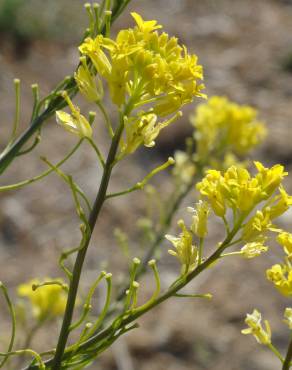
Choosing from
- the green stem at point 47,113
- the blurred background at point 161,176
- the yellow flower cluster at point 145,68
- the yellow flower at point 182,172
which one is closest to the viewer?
the yellow flower cluster at point 145,68

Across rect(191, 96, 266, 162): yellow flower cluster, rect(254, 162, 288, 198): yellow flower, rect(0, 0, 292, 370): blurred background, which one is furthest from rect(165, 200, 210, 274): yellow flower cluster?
rect(0, 0, 292, 370): blurred background

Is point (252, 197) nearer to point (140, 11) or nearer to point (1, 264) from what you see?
point (1, 264)

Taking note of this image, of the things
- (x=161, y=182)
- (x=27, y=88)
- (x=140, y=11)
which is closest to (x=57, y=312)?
(x=161, y=182)

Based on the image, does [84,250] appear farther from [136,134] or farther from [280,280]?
[280,280]

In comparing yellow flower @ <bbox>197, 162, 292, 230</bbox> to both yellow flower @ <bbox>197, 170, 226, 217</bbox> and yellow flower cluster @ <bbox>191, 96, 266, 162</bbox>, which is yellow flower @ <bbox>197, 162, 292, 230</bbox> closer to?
yellow flower @ <bbox>197, 170, 226, 217</bbox>

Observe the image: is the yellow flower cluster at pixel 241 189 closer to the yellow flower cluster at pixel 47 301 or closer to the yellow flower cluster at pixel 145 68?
the yellow flower cluster at pixel 145 68

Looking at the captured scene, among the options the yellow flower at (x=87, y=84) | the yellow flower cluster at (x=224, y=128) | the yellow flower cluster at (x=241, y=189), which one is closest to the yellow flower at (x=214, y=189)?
the yellow flower cluster at (x=241, y=189)

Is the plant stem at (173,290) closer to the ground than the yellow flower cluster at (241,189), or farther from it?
closer to the ground
